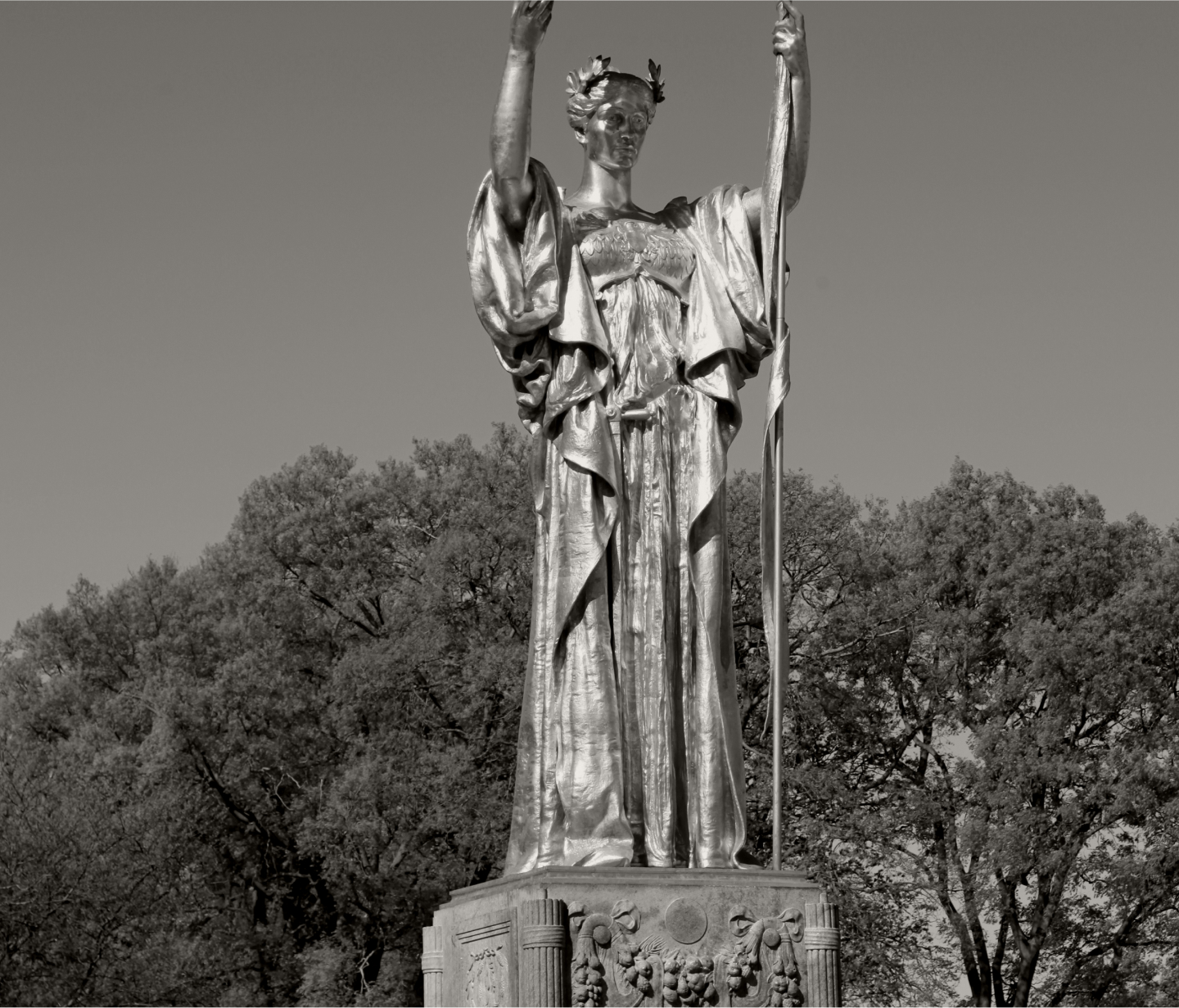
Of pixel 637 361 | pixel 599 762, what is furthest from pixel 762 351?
pixel 599 762

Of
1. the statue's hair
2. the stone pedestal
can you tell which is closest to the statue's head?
the statue's hair

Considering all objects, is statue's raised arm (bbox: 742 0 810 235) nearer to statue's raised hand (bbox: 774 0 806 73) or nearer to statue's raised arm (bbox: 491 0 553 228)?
statue's raised hand (bbox: 774 0 806 73)

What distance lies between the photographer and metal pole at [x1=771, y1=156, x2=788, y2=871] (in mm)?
11531

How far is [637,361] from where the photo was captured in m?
11.9

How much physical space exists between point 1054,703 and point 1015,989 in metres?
4.89

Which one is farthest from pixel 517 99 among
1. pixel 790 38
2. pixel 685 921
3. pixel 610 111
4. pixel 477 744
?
pixel 477 744

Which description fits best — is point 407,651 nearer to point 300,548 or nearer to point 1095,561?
point 300,548

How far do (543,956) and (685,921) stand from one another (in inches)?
29.3

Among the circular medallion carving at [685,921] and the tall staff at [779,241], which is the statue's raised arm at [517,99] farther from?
the circular medallion carving at [685,921]

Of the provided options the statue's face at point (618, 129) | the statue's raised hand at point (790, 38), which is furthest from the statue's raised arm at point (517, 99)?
the statue's raised hand at point (790, 38)

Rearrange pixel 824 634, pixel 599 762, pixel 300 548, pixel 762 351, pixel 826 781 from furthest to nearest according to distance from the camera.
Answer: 1. pixel 300 548
2. pixel 824 634
3. pixel 826 781
4. pixel 762 351
5. pixel 599 762

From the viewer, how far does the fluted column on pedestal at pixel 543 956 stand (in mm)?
10445

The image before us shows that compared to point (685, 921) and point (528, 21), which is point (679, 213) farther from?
point (685, 921)

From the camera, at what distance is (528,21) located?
37.8 ft
